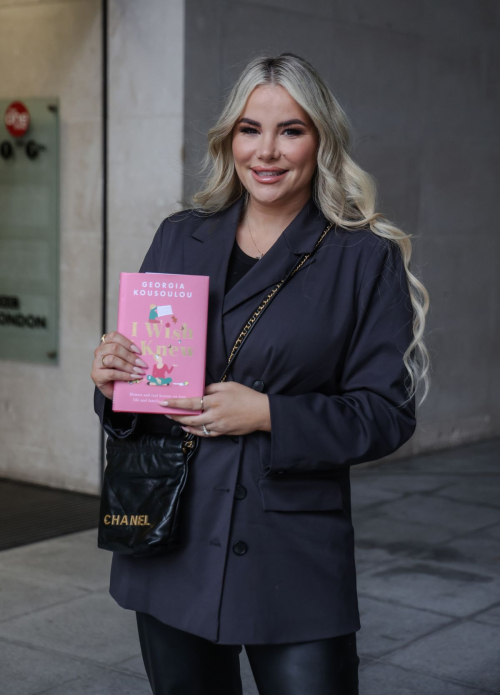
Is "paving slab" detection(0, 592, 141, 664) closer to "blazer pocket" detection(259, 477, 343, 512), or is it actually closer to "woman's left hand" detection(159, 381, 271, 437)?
"blazer pocket" detection(259, 477, 343, 512)

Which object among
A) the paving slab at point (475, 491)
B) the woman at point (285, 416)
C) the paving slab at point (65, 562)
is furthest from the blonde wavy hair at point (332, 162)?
the paving slab at point (475, 491)

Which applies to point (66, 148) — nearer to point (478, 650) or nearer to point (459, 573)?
point (459, 573)

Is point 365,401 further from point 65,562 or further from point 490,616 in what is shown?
point 65,562

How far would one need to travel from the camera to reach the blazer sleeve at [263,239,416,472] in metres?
2.50

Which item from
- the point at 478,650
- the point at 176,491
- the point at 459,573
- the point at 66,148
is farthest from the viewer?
the point at 66,148

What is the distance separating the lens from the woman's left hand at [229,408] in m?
2.47

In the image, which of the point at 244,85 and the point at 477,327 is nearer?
the point at 244,85

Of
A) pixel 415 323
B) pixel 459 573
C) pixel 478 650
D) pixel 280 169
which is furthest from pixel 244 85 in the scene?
pixel 459 573

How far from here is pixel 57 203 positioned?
23.6 feet

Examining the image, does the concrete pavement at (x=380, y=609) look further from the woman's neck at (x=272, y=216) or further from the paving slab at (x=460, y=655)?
the woman's neck at (x=272, y=216)

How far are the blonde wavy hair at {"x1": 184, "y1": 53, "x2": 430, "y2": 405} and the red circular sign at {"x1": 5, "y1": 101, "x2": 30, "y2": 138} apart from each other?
15.8ft

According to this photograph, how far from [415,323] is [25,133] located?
17.2ft

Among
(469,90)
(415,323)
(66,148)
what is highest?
(469,90)

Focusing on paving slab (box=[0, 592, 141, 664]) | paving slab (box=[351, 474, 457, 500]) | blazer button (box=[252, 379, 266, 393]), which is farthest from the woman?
paving slab (box=[351, 474, 457, 500])
